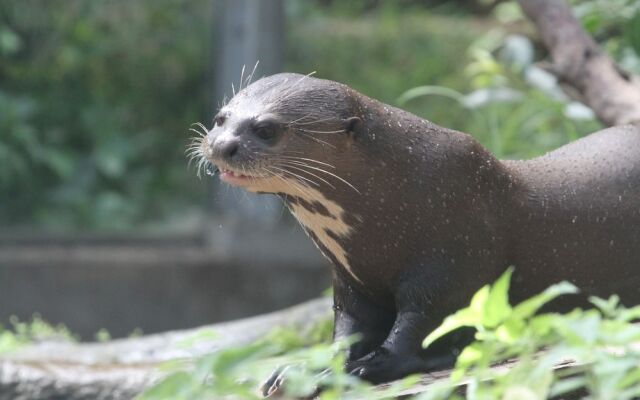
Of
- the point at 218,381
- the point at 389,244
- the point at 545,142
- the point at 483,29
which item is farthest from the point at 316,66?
the point at 218,381

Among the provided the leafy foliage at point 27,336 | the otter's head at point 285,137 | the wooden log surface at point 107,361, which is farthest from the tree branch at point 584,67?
the leafy foliage at point 27,336

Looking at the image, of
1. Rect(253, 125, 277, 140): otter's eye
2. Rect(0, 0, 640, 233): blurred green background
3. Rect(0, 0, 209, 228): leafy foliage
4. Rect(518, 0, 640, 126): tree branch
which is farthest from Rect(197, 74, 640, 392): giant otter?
Rect(0, 0, 209, 228): leafy foliage

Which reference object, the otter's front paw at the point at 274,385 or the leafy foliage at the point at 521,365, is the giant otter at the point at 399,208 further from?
the leafy foliage at the point at 521,365

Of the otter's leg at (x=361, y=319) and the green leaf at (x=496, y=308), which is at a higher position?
the otter's leg at (x=361, y=319)

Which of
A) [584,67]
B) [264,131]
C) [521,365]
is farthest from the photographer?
[584,67]

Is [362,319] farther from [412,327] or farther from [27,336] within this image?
[27,336]

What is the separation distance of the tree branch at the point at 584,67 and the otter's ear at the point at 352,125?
114cm

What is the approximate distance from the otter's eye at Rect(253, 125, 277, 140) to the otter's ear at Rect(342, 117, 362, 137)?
0.15 meters

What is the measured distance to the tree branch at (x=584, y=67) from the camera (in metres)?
3.43

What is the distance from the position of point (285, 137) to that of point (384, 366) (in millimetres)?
504

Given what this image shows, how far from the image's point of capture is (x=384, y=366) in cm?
239

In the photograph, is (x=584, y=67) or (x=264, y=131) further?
(x=584, y=67)

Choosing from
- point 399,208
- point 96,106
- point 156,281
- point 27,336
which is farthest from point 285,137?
point 96,106

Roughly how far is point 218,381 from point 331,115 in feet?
3.57
